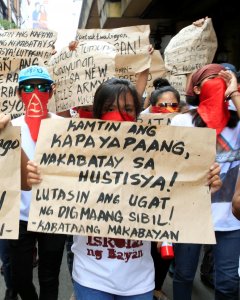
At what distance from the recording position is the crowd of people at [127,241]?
211cm

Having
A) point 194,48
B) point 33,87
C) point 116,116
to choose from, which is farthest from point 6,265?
point 194,48

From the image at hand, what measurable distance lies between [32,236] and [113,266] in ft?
3.19

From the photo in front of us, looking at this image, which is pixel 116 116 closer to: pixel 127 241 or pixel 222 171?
pixel 127 241

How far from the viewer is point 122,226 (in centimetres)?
205

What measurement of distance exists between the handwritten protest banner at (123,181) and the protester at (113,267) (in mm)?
94

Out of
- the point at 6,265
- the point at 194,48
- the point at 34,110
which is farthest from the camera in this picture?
the point at 194,48

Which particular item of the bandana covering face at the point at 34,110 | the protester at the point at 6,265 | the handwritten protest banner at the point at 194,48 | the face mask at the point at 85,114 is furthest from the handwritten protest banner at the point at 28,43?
the protester at the point at 6,265

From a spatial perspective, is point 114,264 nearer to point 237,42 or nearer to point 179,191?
point 179,191

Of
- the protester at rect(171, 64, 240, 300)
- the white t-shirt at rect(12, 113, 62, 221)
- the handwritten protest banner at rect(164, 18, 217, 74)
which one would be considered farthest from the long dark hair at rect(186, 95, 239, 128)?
the handwritten protest banner at rect(164, 18, 217, 74)

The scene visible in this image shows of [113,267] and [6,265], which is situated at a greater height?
[113,267]

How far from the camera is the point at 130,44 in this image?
4418 millimetres

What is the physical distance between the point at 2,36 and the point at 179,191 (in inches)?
122

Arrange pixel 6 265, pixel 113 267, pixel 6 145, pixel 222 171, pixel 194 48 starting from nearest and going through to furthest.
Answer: pixel 113 267 < pixel 6 145 < pixel 222 171 < pixel 6 265 < pixel 194 48

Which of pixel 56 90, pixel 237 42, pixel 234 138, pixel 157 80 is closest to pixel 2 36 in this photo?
pixel 56 90
